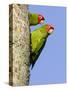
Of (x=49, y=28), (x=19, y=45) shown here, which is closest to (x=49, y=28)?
(x=49, y=28)

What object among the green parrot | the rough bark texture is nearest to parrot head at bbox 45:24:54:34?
the green parrot

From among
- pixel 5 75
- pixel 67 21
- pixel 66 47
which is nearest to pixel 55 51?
pixel 66 47

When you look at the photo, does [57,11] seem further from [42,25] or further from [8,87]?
[8,87]

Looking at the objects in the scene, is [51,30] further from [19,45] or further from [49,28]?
[19,45]

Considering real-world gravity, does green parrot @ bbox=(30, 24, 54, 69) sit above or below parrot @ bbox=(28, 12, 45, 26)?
below

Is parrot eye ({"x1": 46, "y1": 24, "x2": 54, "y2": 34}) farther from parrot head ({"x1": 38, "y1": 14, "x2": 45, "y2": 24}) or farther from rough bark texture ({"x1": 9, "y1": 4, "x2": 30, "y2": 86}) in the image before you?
rough bark texture ({"x1": 9, "y1": 4, "x2": 30, "y2": 86})
